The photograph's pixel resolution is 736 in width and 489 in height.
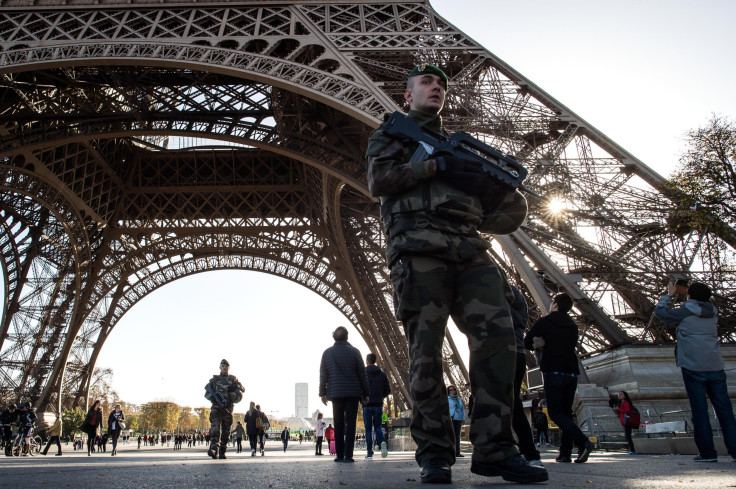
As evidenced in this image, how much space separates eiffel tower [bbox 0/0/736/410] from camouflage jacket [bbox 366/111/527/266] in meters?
8.87

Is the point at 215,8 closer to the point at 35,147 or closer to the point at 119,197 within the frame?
the point at 35,147

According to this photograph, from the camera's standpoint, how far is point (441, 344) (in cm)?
270

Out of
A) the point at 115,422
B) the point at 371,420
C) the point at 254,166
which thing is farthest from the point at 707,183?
the point at 254,166

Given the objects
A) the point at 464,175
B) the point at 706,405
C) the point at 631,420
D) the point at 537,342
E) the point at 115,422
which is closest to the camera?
the point at 464,175

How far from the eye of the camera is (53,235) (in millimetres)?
27750

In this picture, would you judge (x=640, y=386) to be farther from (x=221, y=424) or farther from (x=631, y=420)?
(x=221, y=424)

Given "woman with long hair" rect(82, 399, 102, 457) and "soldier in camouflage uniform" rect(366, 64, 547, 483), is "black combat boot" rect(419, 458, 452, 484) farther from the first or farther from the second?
"woman with long hair" rect(82, 399, 102, 457)

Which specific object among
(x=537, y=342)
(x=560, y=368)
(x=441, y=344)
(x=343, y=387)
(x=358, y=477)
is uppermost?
(x=537, y=342)

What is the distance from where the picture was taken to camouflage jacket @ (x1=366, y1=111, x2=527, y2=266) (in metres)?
2.73

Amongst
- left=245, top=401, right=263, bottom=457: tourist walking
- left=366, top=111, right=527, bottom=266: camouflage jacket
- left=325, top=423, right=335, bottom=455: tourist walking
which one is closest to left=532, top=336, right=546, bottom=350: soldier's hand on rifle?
left=366, top=111, right=527, bottom=266: camouflage jacket

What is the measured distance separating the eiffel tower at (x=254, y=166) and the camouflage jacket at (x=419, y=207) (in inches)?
349

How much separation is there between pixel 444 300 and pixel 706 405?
11.4 ft

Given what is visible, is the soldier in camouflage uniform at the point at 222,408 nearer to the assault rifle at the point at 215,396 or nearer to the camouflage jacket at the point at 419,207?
the assault rifle at the point at 215,396

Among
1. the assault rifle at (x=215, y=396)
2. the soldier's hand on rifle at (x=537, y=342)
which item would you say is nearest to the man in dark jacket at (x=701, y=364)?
the soldier's hand on rifle at (x=537, y=342)
